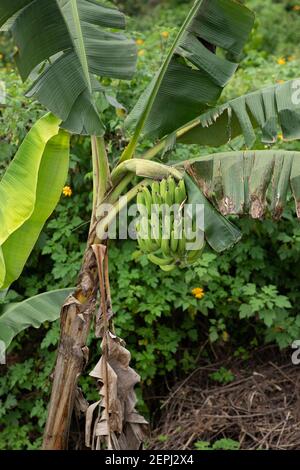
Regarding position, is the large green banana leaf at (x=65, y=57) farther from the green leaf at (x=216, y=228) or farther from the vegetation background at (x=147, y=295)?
the vegetation background at (x=147, y=295)

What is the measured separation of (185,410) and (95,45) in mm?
2500

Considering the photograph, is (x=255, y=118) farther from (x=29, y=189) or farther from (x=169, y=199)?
(x=29, y=189)

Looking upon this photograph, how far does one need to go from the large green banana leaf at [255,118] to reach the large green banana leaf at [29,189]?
647 millimetres

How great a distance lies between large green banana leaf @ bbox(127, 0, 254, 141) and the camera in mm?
3621

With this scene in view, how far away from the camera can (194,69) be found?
3.70 meters

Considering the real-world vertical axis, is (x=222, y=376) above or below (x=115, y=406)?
below

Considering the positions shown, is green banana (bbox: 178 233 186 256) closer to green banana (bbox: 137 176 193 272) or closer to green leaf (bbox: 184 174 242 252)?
green banana (bbox: 137 176 193 272)

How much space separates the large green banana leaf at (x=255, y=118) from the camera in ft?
11.6

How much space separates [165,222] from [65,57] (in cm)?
93

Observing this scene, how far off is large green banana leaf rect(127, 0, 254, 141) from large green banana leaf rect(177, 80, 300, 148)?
0.11 meters

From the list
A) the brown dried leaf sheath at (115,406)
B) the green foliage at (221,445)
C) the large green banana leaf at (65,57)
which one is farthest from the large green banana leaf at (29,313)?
the green foliage at (221,445)

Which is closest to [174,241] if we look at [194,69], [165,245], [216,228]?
[165,245]

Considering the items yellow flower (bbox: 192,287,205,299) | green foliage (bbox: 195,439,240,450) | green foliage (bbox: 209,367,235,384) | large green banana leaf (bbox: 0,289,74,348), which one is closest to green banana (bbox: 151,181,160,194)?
large green banana leaf (bbox: 0,289,74,348)

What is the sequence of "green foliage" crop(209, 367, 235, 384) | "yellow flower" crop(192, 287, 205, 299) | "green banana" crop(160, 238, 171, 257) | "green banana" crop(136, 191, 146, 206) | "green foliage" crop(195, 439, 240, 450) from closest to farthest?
"green banana" crop(160, 238, 171, 257) → "green banana" crop(136, 191, 146, 206) → "green foliage" crop(195, 439, 240, 450) → "yellow flower" crop(192, 287, 205, 299) → "green foliage" crop(209, 367, 235, 384)
